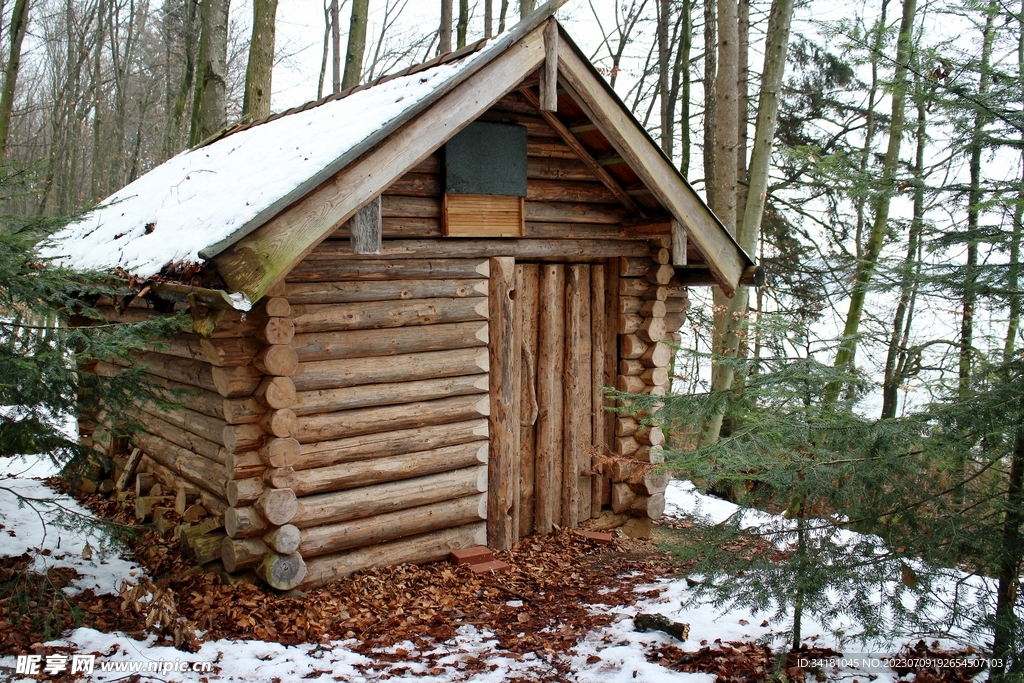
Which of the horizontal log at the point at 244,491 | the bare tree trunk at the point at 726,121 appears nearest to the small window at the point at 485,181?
the horizontal log at the point at 244,491

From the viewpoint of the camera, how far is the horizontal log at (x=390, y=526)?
6.42 meters

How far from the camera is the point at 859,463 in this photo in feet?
13.7

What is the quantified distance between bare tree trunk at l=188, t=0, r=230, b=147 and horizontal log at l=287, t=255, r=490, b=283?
6.86 meters

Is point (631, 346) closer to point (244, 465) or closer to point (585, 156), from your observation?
point (585, 156)

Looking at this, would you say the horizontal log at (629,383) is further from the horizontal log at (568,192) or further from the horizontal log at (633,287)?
the horizontal log at (568,192)

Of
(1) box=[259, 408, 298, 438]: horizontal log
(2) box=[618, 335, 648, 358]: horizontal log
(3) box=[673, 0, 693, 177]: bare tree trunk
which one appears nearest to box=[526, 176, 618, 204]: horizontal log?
(2) box=[618, 335, 648, 358]: horizontal log

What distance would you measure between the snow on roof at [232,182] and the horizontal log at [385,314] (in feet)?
3.18

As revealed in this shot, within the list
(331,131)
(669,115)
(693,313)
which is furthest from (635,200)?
(669,115)

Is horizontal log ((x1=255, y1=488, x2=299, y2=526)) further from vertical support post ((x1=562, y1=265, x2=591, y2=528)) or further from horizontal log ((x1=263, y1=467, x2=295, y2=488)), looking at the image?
vertical support post ((x1=562, y1=265, x2=591, y2=528))

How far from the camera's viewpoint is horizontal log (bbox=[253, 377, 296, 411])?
19.9ft

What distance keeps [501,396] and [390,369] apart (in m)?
1.18

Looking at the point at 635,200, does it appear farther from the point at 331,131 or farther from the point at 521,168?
the point at 331,131

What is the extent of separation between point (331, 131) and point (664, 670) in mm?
4911

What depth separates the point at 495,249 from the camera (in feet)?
23.7
